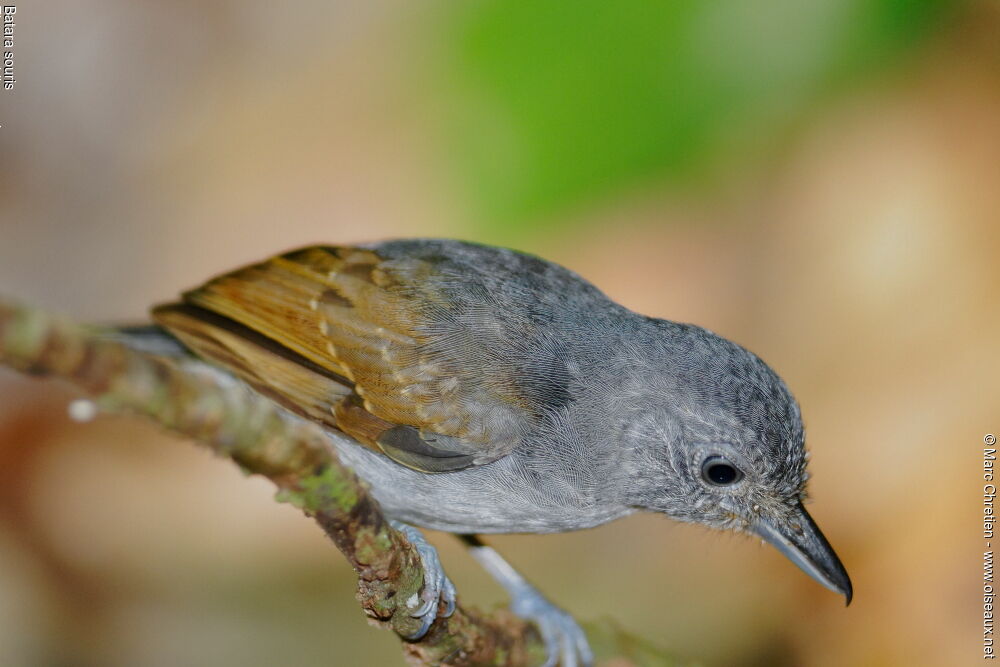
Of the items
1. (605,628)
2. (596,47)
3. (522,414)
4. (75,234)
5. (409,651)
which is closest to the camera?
(409,651)

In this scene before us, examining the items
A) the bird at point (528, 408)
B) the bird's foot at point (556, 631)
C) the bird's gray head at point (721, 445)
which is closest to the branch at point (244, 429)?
the bird at point (528, 408)

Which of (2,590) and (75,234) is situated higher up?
(75,234)

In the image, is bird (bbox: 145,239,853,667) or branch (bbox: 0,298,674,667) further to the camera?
bird (bbox: 145,239,853,667)

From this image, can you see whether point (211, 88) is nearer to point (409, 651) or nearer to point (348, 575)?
point (348, 575)

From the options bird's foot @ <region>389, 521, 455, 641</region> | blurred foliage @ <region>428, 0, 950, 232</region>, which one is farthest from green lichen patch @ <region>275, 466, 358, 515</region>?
blurred foliage @ <region>428, 0, 950, 232</region>

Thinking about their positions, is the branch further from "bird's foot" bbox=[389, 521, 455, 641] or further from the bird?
the bird

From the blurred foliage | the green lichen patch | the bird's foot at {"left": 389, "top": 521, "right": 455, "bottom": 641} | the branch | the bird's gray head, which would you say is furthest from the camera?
the blurred foliage

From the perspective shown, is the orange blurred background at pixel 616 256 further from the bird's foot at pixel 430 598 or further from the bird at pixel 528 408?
the bird's foot at pixel 430 598

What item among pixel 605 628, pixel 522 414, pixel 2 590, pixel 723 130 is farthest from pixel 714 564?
pixel 2 590
